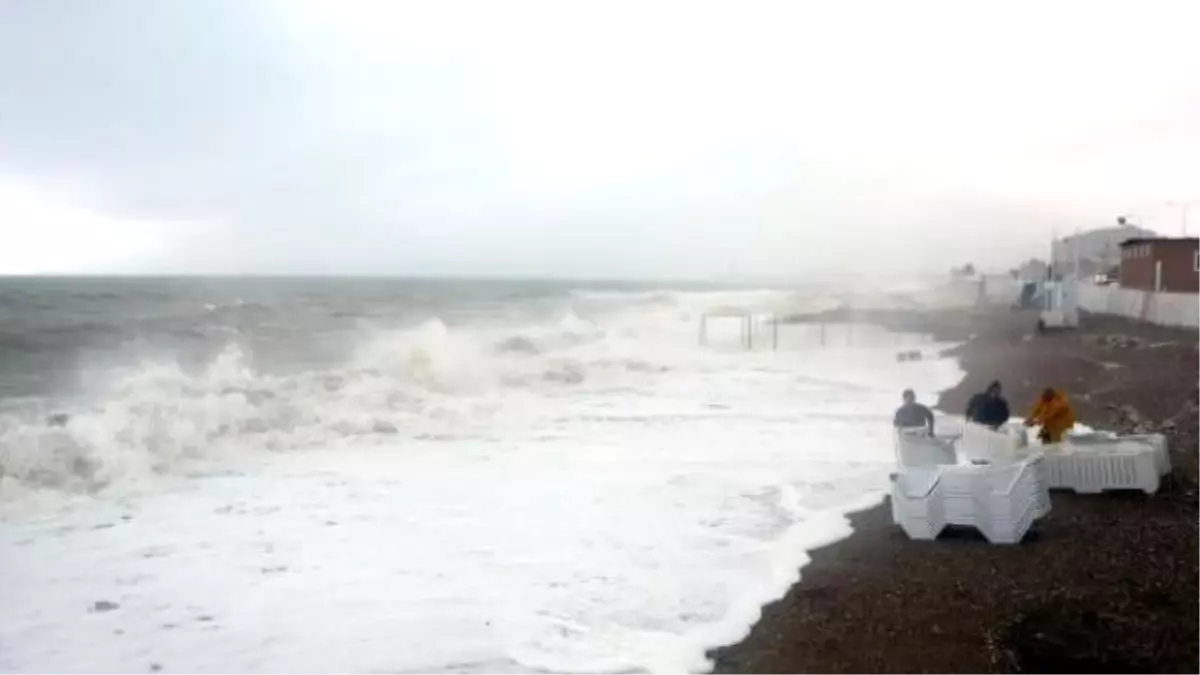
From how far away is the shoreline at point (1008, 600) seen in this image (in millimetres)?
6199

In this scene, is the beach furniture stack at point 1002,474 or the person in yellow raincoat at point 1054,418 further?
the person in yellow raincoat at point 1054,418

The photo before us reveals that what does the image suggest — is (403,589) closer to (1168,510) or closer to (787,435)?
(1168,510)

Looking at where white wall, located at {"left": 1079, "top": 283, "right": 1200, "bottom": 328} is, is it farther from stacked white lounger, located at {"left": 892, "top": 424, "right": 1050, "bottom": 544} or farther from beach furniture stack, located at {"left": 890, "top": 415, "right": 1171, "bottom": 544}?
stacked white lounger, located at {"left": 892, "top": 424, "right": 1050, "bottom": 544}

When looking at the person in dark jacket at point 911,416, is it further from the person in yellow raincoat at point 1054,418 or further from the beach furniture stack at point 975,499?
the beach furniture stack at point 975,499

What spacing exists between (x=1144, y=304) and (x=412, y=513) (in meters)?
33.8

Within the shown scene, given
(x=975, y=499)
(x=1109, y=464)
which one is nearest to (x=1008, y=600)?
(x=975, y=499)

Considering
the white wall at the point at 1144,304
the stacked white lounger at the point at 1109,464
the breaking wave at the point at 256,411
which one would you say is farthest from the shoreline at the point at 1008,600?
the white wall at the point at 1144,304

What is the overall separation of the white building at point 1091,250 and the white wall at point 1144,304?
1266 inches

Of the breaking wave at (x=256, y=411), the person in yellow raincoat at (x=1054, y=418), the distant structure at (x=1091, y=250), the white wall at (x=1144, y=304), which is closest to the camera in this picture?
the person in yellow raincoat at (x=1054, y=418)

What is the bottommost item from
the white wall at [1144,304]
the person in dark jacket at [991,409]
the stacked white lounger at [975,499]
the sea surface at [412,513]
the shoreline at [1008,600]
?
the sea surface at [412,513]

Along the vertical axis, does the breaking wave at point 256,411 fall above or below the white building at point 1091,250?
below

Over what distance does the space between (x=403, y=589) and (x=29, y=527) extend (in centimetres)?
524

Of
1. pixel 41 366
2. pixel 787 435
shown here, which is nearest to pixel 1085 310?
pixel 787 435

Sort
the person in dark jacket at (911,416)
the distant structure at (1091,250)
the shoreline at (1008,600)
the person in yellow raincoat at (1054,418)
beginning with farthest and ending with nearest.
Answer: the distant structure at (1091,250) → the person in dark jacket at (911,416) → the person in yellow raincoat at (1054,418) → the shoreline at (1008,600)
